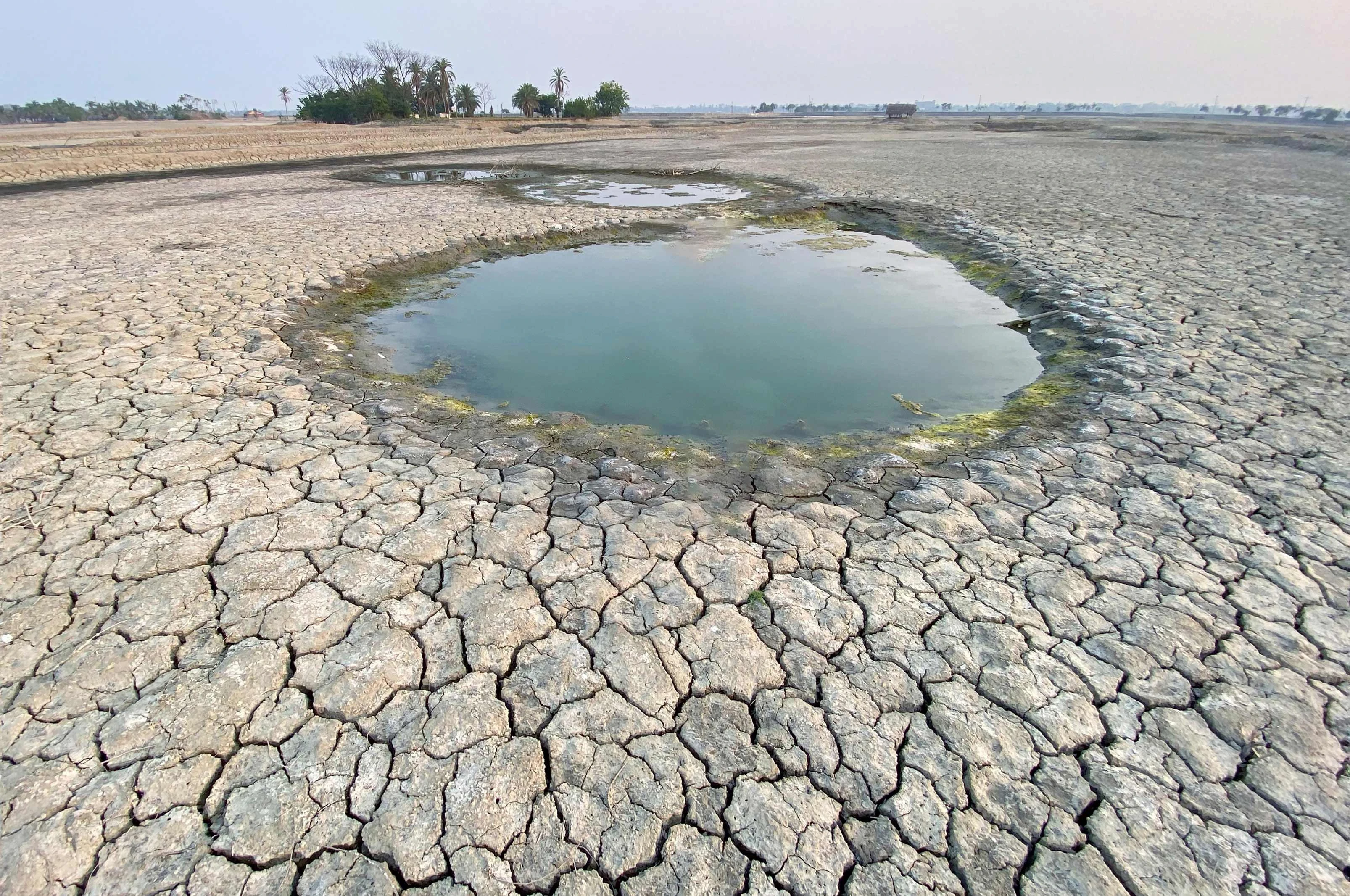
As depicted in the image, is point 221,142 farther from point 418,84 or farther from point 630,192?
point 418,84

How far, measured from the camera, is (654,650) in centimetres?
284

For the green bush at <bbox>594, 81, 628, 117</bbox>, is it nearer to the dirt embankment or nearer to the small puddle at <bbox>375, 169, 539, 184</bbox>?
the dirt embankment

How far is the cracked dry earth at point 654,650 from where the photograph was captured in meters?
2.10

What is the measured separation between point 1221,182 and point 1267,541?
17103 millimetres

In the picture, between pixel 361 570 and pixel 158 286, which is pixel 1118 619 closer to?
pixel 361 570

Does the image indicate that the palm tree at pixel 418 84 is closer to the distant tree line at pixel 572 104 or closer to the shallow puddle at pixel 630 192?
the distant tree line at pixel 572 104

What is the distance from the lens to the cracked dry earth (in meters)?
2.10

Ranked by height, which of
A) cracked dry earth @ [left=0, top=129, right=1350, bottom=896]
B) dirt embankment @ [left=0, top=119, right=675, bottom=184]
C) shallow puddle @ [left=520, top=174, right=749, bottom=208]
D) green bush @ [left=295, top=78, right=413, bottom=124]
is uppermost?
green bush @ [left=295, top=78, right=413, bottom=124]

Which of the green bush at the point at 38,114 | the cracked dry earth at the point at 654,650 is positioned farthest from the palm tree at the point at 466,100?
the cracked dry earth at the point at 654,650

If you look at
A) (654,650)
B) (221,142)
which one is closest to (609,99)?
(221,142)

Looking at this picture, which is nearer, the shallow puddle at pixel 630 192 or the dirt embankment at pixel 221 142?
the shallow puddle at pixel 630 192

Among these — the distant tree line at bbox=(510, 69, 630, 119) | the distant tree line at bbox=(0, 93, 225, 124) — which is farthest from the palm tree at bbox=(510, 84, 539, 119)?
the distant tree line at bbox=(0, 93, 225, 124)

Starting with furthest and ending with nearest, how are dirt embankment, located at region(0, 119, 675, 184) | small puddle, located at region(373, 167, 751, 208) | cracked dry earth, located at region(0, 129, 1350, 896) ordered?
dirt embankment, located at region(0, 119, 675, 184) < small puddle, located at region(373, 167, 751, 208) < cracked dry earth, located at region(0, 129, 1350, 896)

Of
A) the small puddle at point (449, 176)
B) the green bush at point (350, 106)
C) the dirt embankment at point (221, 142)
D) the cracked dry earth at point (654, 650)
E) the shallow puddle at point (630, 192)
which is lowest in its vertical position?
the cracked dry earth at point (654, 650)
